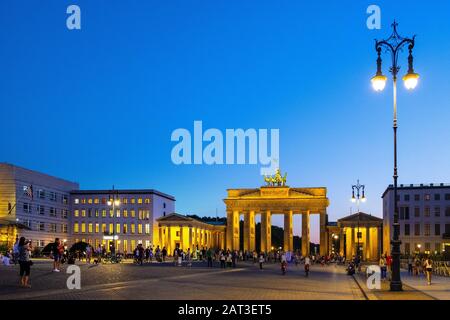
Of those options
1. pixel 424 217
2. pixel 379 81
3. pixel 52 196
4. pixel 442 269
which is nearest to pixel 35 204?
pixel 52 196

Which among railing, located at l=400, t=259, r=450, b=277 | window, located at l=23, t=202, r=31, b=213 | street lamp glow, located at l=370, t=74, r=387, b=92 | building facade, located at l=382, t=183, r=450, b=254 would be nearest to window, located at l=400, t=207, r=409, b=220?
building facade, located at l=382, t=183, r=450, b=254

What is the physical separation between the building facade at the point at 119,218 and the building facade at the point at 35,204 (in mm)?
3003

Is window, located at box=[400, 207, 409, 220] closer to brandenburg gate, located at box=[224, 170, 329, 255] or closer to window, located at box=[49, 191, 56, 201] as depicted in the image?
brandenburg gate, located at box=[224, 170, 329, 255]

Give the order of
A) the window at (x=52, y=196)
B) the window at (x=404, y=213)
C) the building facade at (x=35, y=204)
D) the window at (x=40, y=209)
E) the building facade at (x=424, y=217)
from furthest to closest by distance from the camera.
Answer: the window at (x=404, y=213) < the building facade at (x=424, y=217) < the window at (x=52, y=196) < the window at (x=40, y=209) < the building facade at (x=35, y=204)

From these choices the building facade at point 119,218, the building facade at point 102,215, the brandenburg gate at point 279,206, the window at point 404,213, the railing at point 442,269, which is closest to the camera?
the railing at point 442,269

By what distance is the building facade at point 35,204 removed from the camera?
315 ft

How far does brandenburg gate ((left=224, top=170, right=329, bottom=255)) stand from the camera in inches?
4833

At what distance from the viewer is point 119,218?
13400 cm

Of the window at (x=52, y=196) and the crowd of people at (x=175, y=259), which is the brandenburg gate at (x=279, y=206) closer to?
the crowd of people at (x=175, y=259)

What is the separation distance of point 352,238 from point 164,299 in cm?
10884

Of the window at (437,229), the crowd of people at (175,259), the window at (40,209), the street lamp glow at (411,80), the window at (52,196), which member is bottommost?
the window at (437,229)

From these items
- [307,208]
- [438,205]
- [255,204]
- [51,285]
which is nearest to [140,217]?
[255,204]

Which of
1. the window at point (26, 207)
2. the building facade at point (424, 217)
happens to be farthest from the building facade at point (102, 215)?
the building facade at point (424, 217)
